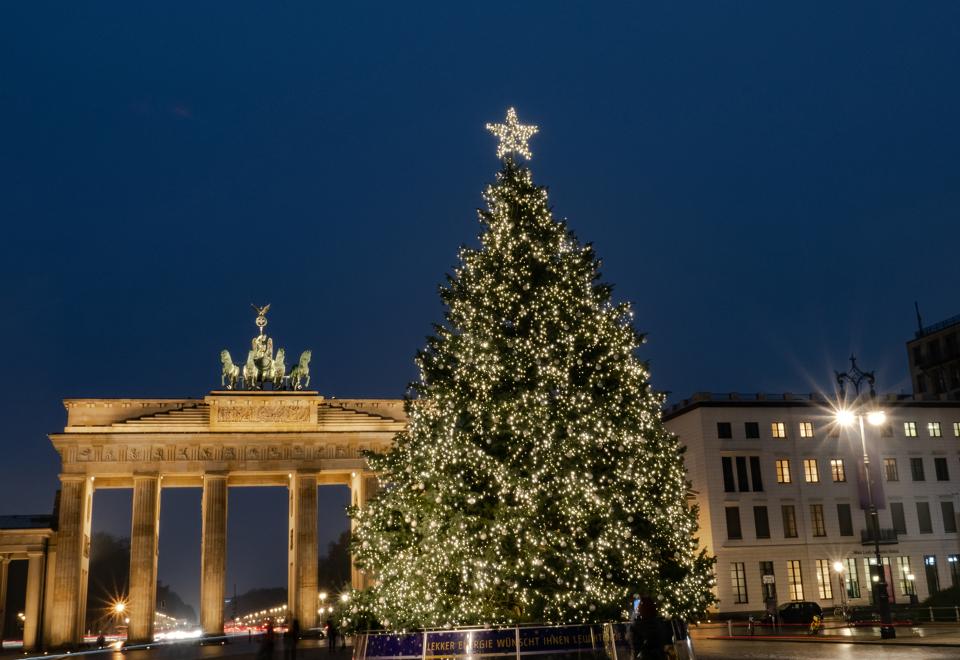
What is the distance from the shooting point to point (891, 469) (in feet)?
220

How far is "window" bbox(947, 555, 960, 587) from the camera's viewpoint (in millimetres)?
66000

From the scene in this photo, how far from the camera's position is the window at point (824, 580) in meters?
64.0

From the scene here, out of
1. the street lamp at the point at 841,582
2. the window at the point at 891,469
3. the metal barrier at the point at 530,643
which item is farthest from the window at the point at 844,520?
the metal barrier at the point at 530,643

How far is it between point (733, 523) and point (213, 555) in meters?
38.9

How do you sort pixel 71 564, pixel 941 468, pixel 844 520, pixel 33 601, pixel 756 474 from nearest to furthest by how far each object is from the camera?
1. pixel 756 474
2. pixel 844 520
3. pixel 71 564
4. pixel 941 468
5. pixel 33 601

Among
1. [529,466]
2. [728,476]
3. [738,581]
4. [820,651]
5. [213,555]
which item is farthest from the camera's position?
[213,555]

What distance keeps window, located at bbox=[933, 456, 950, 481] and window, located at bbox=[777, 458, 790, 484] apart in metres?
12.0

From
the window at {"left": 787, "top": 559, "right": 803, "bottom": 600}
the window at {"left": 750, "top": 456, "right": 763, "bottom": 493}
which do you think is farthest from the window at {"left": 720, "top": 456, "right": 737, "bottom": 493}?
the window at {"left": 787, "top": 559, "right": 803, "bottom": 600}

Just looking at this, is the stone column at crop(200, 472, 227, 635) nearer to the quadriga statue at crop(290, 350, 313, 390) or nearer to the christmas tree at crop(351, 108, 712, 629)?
the quadriga statue at crop(290, 350, 313, 390)

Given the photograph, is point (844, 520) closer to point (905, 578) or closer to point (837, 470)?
point (837, 470)

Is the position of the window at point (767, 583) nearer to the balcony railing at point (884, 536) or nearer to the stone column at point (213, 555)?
the balcony railing at point (884, 536)

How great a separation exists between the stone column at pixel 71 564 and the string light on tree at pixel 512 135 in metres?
55.2

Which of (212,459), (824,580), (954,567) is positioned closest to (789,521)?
(824,580)

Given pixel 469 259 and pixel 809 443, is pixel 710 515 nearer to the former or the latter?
pixel 809 443
